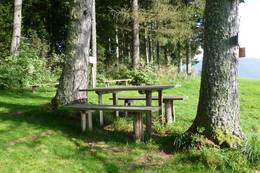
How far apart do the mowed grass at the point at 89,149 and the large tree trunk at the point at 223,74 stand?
509 mm

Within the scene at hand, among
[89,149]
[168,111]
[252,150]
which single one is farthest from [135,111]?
[252,150]

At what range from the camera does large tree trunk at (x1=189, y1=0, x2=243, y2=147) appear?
721 cm

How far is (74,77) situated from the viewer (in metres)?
10.0

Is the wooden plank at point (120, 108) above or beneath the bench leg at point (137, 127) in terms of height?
above

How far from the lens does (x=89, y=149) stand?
7617mm

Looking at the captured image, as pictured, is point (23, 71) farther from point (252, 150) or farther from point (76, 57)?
point (252, 150)

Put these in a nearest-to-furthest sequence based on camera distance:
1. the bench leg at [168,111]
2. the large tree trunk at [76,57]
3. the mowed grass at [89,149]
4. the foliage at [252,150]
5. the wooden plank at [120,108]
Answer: the mowed grass at [89,149], the foliage at [252,150], the wooden plank at [120,108], the bench leg at [168,111], the large tree trunk at [76,57]

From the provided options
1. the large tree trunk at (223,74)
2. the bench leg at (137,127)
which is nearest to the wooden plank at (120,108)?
the bench leg at (137,127)

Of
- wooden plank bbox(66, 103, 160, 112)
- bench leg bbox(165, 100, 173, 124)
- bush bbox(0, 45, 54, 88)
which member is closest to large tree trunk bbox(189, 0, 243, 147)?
wooden plank bbox(66, 103, 160, 112)

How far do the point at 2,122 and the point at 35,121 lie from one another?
0.69m

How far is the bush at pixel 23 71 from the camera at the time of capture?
1653cm

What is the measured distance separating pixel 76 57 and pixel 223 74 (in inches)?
161

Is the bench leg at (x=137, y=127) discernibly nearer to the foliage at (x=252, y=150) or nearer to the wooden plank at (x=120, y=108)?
the wooden plank at (x=120, y=108)

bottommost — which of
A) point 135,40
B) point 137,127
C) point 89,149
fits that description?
point 89,149
